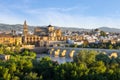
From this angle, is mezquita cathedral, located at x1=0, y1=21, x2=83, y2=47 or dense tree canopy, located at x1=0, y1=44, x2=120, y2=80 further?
mezquita cathedral, located at x1=0, y1=21, x2=83, y2=47

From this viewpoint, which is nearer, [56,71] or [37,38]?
[56,71]

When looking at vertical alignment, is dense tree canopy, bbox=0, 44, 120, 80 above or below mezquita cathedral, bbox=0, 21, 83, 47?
above

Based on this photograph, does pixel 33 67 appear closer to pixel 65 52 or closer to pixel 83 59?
pixel 83 59

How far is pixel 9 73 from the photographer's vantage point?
45.0 ft

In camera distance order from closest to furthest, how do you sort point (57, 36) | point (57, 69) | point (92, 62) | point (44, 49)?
point (57, 69) < point (92, 62) < point (44, 49) < point (57, 36)

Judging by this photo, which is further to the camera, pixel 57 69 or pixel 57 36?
pixel 57 36

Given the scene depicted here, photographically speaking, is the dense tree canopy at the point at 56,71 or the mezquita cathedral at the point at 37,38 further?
the mezquita cathedral at the point at 37,38

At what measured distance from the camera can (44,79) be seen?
13.9m

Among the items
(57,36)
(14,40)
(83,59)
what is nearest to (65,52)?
(14,40)

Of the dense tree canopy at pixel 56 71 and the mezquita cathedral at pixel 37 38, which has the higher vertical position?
the dense tree canopy at pixel 56 71

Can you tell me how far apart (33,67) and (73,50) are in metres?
15.9

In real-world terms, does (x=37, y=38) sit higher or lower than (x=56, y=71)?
lower

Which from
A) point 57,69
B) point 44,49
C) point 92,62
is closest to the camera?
point 57,69

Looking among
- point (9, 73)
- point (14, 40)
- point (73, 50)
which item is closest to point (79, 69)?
point (9, 73)
